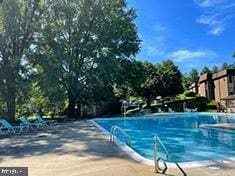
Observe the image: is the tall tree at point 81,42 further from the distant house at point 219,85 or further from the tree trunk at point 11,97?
the distant house at point 219,85

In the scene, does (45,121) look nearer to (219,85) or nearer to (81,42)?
(81,42)

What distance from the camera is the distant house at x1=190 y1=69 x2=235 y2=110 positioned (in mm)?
34719

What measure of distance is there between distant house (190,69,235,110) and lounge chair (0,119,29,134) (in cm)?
2006

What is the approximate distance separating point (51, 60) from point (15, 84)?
432 cm

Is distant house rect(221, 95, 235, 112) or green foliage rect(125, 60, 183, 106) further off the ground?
green foliage rect(125, 60, 183, 106)

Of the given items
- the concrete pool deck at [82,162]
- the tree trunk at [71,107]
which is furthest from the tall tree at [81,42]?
the concrete pool deck at [82,162]

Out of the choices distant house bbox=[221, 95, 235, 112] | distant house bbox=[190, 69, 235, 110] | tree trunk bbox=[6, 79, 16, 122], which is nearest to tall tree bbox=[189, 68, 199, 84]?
distant house bbox=[190, 69, 235, 110]

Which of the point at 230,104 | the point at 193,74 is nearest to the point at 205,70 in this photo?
the point at 193,74

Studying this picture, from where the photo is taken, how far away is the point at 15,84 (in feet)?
76.7

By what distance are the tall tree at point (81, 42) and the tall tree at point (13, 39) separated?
1597 mm

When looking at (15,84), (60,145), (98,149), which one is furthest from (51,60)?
(98,149)

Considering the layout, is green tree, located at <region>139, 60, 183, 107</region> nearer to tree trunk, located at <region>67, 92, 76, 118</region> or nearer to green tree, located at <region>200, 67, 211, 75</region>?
tree trunk, located at <region>67, 92, 76, 118</region>

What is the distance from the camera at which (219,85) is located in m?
37.5

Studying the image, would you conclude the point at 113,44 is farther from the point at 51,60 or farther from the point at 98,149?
the point at 98,149
